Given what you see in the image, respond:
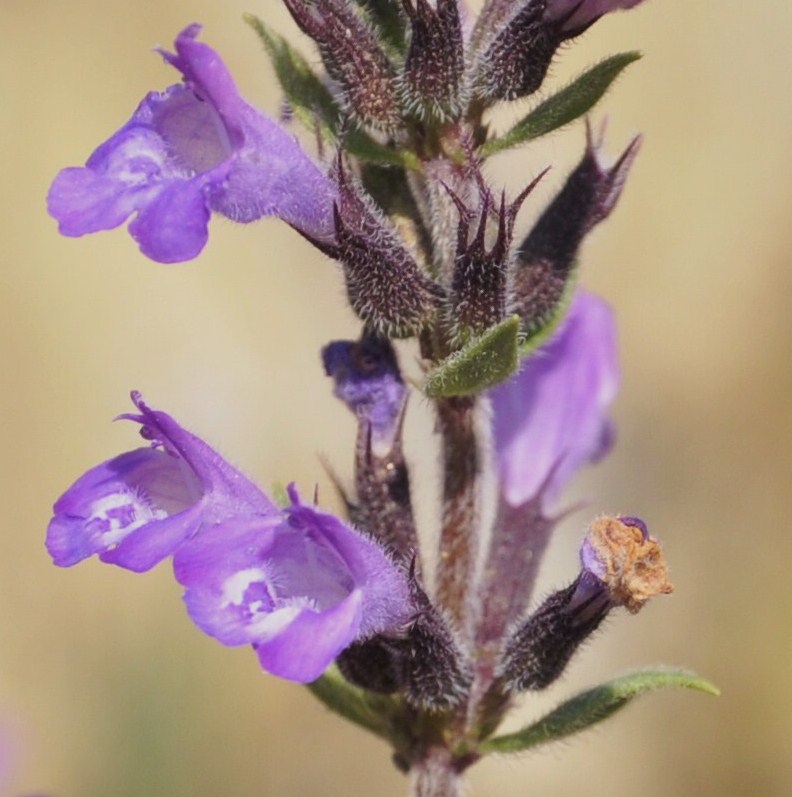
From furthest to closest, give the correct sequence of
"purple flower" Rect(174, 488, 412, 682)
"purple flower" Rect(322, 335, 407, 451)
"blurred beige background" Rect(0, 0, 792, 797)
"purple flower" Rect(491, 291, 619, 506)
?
"blurred beige background" Rect(0, 0, 792, 797) < "purple flower" Rect(491, 291, 619, 506) < "purple flower" Rect(322, 335, 407, 451) < "purple flower" Rect(174, 488, 412, 682)

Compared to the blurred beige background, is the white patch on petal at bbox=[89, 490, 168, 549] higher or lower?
higher

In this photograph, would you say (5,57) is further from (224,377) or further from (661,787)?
(661,787)

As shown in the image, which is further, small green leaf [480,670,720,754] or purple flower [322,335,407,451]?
purple flower [322,335,407,451]

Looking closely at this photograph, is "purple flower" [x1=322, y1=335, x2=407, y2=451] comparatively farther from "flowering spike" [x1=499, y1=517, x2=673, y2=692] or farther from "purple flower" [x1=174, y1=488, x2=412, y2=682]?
"flowering spike" [x1=499, y1=517, x2=673, y2=692]

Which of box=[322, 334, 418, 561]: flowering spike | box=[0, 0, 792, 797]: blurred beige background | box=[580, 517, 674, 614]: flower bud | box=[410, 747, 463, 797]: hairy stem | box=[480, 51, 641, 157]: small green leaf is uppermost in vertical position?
box=[480, 51, 641, 157]: small green leaf

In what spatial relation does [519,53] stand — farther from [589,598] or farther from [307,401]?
[307,401]

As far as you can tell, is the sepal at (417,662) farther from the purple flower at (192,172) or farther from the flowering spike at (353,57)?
the flowering spike at (353,57)

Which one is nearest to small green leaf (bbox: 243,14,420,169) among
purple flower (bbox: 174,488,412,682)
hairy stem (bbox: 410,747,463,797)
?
purple flower (bbox: 174,488,412,682)
